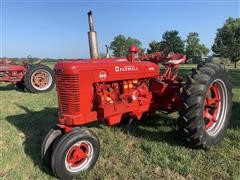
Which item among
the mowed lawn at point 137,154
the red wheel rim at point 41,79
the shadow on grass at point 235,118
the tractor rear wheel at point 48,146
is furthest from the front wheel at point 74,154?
the red wheel rim at point 41,79

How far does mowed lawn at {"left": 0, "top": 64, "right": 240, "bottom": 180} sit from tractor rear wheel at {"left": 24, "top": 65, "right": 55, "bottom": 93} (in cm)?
443

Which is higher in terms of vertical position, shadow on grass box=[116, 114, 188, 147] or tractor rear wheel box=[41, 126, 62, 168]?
tractor rear wheel box=[41, 126, 62, 168]

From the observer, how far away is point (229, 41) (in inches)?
→ 1973

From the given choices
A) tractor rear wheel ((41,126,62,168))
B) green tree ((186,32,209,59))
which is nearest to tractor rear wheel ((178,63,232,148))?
tractor rear wheel ((41,126,62,168))

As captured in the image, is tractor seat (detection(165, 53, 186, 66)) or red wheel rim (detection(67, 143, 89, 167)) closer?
red wheel rim (detection(67, 143, 89, 167))

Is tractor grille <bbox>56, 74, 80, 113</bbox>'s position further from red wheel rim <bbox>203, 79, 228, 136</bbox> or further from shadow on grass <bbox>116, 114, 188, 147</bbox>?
red wheel rim <bbox>203, 79, 228, 136</bbox>

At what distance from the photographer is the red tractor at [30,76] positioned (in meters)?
10.8

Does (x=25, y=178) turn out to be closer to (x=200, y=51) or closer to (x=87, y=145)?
(x=87, y=145)

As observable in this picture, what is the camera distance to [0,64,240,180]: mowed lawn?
3893mm

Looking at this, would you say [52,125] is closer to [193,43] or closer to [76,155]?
[76,155]

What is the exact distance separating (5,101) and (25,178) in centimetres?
572

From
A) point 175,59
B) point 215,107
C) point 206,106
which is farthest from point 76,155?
point 175,59

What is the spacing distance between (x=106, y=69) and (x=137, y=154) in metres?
1.28

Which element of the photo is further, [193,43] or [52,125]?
[193,43]
